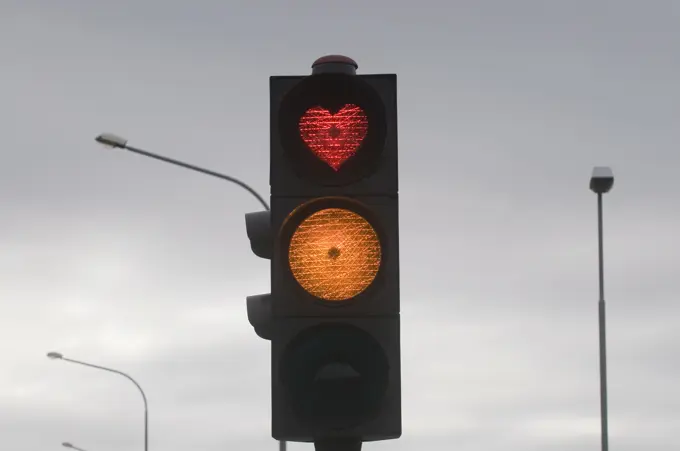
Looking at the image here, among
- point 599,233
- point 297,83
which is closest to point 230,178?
point 599,233

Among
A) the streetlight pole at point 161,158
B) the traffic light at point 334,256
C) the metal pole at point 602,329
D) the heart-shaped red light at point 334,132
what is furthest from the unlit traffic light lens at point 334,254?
the metal pole at point 602,329

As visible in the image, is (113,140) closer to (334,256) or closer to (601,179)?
(601,179)

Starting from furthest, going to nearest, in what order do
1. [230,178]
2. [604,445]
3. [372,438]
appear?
1. [604,445]
2. [230,178]
3. [372,438]

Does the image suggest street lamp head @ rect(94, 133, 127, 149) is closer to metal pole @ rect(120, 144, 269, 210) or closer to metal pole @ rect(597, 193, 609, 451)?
metal pole @ rect(120, 144, 269, 210)

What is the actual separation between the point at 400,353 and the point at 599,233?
21.3 m

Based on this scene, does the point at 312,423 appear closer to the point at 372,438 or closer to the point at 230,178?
the point at 372,438

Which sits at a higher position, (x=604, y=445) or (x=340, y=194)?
(x=604, y=445)

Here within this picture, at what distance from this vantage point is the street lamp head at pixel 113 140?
71.8 ft

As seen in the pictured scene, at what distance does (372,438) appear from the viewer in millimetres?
4734

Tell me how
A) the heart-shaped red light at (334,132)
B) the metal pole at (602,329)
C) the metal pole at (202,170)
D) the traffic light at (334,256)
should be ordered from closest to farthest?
the traffic light at (334,256) < the heart-shaped red light at (334,132) < the metal pole at (202,170) < the metal pole at (602,329)

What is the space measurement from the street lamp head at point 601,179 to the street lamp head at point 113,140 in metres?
7.07

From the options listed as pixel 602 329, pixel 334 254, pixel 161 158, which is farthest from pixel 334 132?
pixel 602 329

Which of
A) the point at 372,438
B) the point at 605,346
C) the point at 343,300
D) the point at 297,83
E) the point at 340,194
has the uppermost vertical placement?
the point at 605,346

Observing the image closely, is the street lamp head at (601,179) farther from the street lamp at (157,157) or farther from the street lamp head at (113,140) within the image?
the street lamp head at (113,140)
